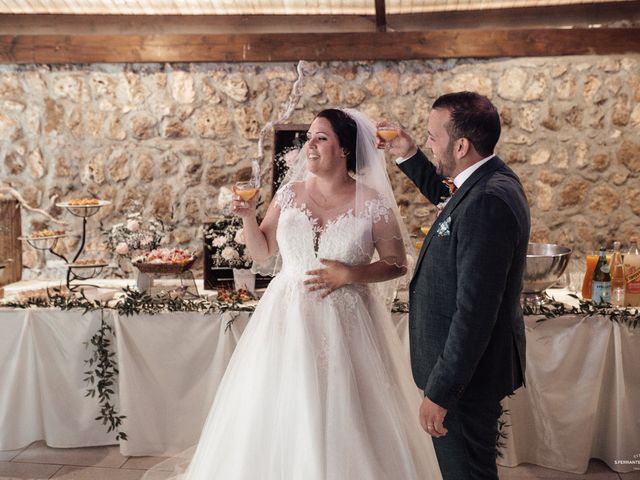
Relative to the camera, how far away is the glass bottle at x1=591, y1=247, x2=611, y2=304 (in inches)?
123

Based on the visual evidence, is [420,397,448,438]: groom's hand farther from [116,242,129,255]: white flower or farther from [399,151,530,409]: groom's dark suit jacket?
[116,242,129,255]: white flower

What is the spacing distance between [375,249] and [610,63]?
127 inches

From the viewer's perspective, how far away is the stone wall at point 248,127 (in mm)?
4832

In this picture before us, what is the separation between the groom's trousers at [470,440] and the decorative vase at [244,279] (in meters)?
1.70

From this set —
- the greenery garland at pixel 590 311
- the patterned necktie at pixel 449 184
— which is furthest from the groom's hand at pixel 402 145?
the greenery garland at pixel 590 311

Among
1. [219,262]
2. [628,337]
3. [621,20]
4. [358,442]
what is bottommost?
[358,442]

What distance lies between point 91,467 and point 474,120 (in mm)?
2493

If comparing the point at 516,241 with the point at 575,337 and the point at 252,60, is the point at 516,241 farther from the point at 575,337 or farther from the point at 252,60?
the point at 252,60

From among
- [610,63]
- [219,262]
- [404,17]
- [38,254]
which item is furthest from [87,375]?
[610,63]

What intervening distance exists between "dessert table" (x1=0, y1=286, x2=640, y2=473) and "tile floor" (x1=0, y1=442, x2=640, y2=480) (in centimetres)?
4

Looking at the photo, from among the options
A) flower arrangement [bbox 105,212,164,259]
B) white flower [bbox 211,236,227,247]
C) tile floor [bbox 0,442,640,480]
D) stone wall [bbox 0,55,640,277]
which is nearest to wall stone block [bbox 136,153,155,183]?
stone wall [bbox 0,55,640,277]

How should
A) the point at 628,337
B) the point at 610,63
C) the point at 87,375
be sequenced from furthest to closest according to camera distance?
the point at 610,63 < the point at 87,375 < the point at 628,337

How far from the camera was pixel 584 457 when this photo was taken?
3102 millimetres

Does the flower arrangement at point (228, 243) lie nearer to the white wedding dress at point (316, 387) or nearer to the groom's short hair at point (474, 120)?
the white wedding dress at point (316, 387)
